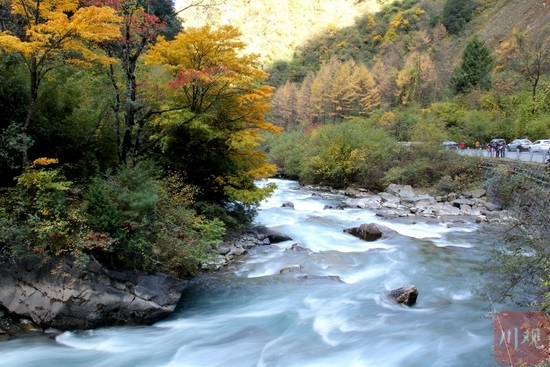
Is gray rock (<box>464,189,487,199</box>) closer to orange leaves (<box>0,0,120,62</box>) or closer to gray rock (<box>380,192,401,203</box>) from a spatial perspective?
gray rock (<box>380,192,401,203</box>)

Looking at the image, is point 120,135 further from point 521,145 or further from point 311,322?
point 521,145

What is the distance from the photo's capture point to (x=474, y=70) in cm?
4662

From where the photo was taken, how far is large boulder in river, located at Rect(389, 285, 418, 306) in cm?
980

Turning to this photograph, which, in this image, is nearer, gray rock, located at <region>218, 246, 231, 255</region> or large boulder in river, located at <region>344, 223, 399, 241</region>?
gray rock, located at <region>218, 246, 231, 255</region>

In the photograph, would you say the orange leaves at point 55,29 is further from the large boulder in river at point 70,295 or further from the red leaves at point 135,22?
the large boulder in river at point 70,295

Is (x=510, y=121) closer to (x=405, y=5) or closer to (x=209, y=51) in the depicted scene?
(x=209, y=51)

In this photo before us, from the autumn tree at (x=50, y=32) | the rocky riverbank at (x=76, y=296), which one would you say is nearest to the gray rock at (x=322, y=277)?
the rocky riverbank at (x=76, y=296)

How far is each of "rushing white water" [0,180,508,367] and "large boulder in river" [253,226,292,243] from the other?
3.45ft

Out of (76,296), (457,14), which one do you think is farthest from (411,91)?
(76,296)

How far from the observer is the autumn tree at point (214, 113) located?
13.3 meters

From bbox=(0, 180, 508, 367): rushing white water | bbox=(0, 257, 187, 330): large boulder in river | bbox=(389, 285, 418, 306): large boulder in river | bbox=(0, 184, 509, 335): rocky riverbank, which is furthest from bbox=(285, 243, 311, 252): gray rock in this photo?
bbox=(0, 257, 187, 330): large boulder in river

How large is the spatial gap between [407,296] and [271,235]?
6.46m

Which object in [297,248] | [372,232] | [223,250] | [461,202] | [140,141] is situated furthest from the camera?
[461,202]

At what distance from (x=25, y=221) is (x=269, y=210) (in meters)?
13.7
